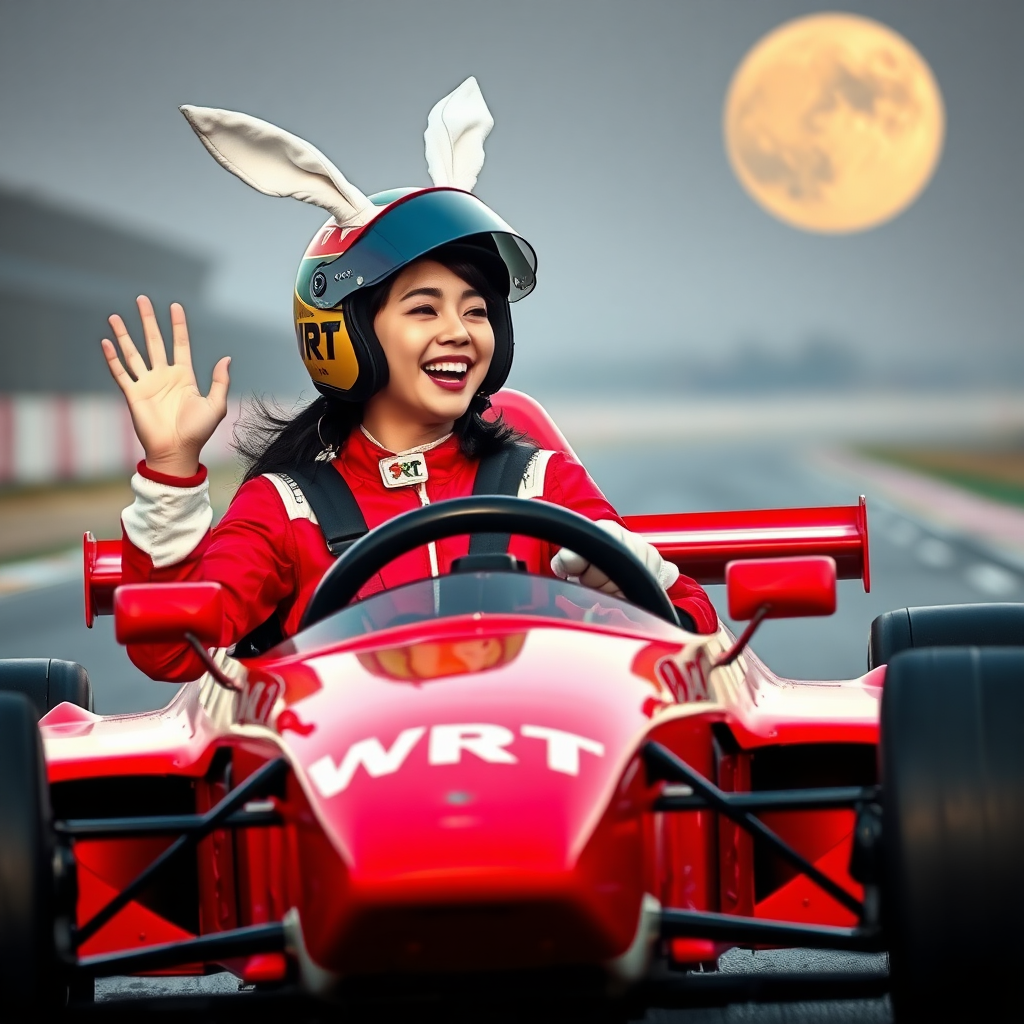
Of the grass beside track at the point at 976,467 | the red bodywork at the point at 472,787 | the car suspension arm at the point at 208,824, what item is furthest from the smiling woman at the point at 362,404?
the grass beside track at the point at 976,467

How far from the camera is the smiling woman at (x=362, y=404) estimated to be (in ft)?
12.2

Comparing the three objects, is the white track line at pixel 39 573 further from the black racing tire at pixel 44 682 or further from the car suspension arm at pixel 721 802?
the car suspension arm at pixel 721 802

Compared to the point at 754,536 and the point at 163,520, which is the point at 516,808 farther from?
the point at 754,536

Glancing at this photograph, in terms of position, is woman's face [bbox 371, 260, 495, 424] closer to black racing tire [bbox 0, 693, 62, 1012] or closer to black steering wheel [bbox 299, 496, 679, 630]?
black steering wheel [bbox 299, 496, 679, 630]

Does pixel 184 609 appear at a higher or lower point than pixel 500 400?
lower

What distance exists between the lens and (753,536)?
15.9ft

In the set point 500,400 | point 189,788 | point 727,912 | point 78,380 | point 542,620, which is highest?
point 78,380

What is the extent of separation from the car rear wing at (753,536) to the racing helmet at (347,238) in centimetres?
78

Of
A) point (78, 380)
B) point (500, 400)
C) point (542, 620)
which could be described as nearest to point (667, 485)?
point (78, 380)

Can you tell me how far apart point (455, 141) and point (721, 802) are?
253cm

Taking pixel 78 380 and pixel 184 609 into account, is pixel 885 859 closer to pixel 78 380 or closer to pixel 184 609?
pixel 184 609

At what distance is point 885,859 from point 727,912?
0.59m

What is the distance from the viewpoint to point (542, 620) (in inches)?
118

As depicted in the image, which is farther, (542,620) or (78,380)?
(78,380)
